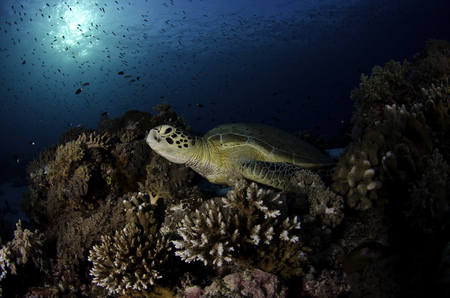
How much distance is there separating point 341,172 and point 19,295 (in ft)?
14.3

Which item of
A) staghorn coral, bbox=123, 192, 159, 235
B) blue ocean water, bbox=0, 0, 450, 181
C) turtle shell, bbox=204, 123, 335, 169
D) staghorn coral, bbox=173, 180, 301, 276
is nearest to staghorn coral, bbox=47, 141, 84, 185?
staghorn coral, bbox=123, 192, 159, 235

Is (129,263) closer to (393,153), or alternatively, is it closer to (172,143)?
(172,143)

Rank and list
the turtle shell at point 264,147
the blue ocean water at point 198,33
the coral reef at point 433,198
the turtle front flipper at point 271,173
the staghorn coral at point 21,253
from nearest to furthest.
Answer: the coral reef at point 433,198
the staghorn coral at point 21,253
the turtle front flipper at point 271,173
the turtle shell at point 264,147
the blue ocean water at point 198,33

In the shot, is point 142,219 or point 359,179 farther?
point 142,219

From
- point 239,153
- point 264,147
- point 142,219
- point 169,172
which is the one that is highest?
point 264,147

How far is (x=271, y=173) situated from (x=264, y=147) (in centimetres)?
88

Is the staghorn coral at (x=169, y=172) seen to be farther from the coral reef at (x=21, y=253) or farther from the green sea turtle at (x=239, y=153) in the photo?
the coral reef at (x=21, y=253)

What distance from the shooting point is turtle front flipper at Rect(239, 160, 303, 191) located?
10.1 feet

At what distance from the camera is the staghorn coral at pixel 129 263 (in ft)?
5.38

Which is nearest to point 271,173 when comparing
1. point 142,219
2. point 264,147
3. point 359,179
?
point 264,147

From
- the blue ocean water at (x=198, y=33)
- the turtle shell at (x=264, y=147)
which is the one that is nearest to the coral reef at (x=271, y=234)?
the turtle shell at (x=264, y=147)

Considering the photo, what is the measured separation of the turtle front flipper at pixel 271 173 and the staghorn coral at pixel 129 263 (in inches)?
72.8

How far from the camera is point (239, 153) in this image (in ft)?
13.1

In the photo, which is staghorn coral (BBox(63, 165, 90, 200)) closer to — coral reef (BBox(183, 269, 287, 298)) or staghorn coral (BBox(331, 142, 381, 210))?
coral reef (BBox(183, 269, 287, 298))
